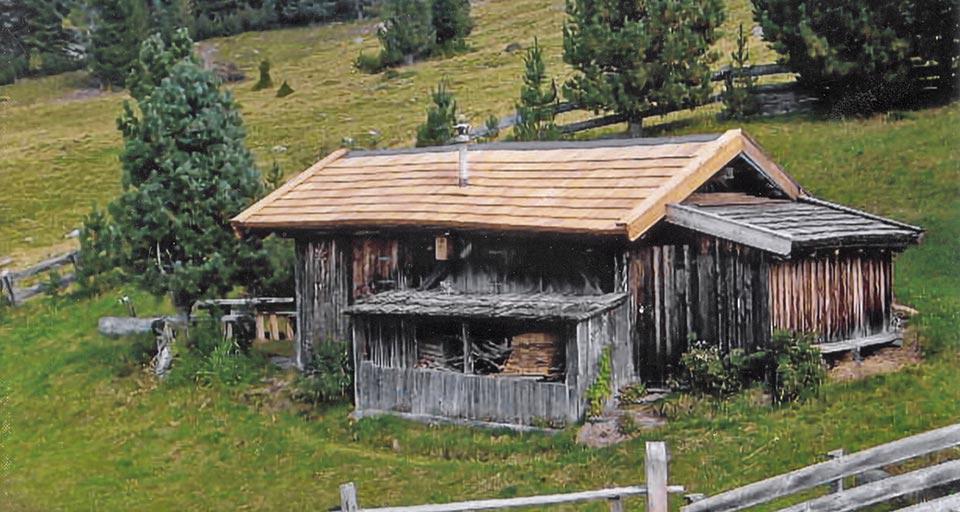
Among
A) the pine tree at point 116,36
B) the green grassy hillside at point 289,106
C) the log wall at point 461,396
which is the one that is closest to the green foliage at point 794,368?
the log wall at point 461,396

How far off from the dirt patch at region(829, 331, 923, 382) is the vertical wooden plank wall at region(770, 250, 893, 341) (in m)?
0.38

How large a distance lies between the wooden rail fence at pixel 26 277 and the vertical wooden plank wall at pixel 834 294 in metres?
22.9

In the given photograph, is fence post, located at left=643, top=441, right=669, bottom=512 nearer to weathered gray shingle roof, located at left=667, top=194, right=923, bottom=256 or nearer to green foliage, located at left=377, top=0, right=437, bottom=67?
weathered gray shingle roof, located at left=667, top=194, right=923, bottom=256

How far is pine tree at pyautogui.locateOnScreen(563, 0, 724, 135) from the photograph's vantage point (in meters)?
32.5

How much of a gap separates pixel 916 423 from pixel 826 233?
4.06 meters

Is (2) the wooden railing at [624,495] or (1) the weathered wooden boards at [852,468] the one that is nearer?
(1) the weathered wooden boards at [852,468]

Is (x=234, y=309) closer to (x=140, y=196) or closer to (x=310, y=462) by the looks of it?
(x=140, y=196)

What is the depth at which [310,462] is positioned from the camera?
1762cm

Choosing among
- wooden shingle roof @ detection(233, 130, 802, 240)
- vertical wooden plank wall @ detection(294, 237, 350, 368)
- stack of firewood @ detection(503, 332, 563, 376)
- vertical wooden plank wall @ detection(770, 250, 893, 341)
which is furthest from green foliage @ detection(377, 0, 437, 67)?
vertical wooden plank wall @ detection(770, 250, 893, 341)

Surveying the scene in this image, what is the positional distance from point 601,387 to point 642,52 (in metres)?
17.1

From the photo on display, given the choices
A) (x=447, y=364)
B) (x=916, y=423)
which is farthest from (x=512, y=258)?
(x=916, y=423)

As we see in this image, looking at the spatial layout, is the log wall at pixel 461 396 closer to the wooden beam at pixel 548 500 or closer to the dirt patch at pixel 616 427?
the dirt patch at pixel 616 427

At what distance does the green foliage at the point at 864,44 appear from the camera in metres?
30.4

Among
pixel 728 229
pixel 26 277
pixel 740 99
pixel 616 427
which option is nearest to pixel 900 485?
pixel 616 427
